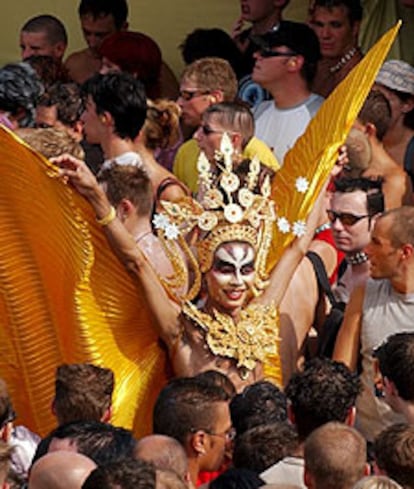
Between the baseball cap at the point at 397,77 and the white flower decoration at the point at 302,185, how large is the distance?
1.42m

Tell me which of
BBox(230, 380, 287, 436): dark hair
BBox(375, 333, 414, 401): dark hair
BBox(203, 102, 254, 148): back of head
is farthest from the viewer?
BBox(203, 102, 254, 148): back of head

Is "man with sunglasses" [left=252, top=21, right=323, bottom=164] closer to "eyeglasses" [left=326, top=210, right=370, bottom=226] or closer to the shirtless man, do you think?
"eyeglasses" [left=326, top=210, right=370, bottom=226]

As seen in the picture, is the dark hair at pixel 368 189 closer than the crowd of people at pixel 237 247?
No

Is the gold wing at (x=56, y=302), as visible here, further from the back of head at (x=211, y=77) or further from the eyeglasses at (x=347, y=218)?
the back of head at (x=211, y=77)

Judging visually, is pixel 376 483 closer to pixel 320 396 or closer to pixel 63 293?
pixel 320 396

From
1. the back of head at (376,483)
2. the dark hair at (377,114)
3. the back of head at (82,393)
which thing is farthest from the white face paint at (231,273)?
the back of head at (376,483)

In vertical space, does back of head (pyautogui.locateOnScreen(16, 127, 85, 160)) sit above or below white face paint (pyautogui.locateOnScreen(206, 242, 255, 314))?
above

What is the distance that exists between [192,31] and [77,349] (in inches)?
150

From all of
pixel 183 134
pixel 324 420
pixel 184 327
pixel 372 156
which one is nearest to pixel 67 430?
pixel 324 420

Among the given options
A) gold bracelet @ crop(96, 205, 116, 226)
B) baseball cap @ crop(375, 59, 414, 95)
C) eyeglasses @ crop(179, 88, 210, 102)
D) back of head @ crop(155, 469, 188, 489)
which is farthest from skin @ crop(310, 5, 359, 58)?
back of head @ crop(155, 469, 188, 489)

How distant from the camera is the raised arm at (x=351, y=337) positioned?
27.2 feet

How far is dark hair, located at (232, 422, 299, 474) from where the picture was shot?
6.84 meters

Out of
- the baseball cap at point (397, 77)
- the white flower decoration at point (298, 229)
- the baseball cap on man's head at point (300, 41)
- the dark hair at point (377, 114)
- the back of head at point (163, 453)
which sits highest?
the baseball cap on man's head at point (300, 41)

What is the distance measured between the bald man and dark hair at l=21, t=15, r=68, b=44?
539 centimetres
